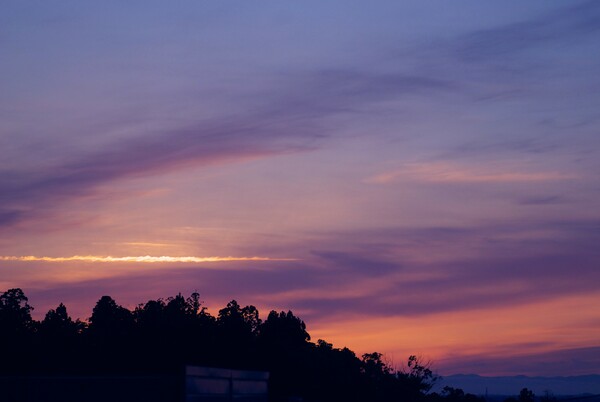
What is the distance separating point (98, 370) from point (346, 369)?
25.5 meters

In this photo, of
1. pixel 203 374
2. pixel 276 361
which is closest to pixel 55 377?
pixel 203 374

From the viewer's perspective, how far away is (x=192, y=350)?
8300 centimetres

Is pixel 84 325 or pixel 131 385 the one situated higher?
pixel 84 325

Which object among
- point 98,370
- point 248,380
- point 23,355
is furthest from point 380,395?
point 248,380

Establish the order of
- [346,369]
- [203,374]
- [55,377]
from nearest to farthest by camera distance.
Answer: [55,377] → [203,374] → [346,369]

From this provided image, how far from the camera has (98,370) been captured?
74.2 metres

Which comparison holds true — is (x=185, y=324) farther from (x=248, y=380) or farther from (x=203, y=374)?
(x=203, y=374)

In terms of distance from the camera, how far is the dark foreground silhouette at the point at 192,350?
252 feet

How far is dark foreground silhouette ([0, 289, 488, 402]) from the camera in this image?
7688cm

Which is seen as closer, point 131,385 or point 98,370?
point 131,385

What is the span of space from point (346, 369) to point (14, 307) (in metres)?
34.5

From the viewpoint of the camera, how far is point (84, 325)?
97.5m

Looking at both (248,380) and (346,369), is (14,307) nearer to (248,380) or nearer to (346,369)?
(346,369)

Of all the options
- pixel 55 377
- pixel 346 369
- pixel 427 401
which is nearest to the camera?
pixel 55 377
